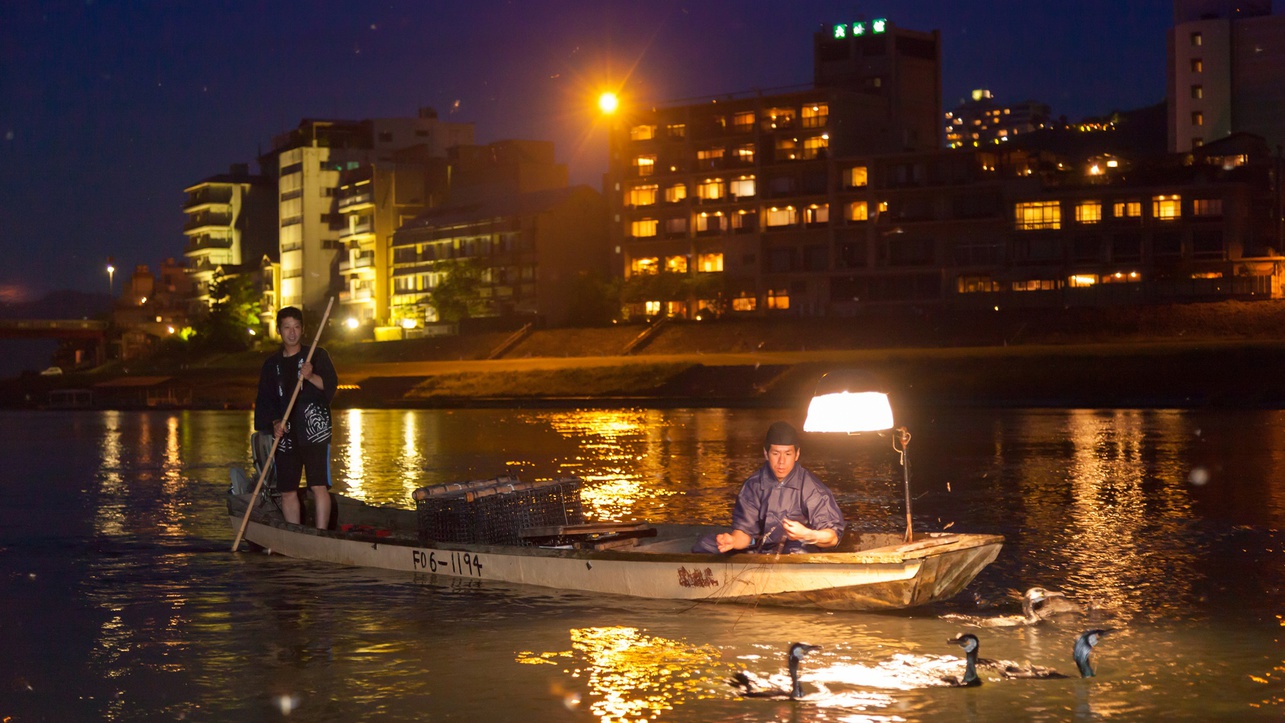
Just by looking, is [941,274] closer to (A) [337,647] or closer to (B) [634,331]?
(B) [634,331]

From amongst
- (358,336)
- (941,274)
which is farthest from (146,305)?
(941,274)

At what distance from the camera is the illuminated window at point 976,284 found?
86.6 meters

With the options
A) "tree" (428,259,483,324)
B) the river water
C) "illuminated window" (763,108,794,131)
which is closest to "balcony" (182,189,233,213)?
"tree" (428,259,483,324)

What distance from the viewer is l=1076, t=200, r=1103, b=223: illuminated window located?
83312 millimetres

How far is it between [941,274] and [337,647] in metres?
80.5

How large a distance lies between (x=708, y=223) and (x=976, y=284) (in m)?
23.4

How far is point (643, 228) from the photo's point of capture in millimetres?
105250

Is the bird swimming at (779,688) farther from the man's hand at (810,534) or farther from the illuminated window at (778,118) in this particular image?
the illuminated window at (778,118)

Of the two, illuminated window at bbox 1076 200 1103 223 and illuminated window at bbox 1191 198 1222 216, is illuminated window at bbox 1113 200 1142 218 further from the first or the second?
illuminated window at bbox 1191 198 1222 216

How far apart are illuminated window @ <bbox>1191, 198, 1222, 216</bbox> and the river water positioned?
5821 centimetres

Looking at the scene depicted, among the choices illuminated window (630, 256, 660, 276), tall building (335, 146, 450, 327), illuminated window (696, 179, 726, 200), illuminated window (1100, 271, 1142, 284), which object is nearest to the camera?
illuminated window (1100, 271, 1142, 284)

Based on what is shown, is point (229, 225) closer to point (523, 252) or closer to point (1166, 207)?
point (523, 252)

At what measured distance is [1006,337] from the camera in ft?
234

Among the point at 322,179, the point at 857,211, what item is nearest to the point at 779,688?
the point at 857,211
